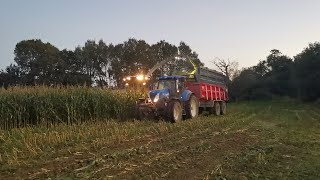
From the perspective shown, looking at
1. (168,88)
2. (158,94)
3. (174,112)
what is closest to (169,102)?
(174,112)

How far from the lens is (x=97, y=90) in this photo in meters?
18.6

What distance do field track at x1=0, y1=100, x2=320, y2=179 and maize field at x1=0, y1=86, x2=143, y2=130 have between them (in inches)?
60.3

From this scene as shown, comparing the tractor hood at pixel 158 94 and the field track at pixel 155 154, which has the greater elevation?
the tractor hood at pixel 158 94

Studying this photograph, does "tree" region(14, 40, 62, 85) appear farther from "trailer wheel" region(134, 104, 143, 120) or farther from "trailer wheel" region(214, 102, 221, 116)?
"trailer wheel" region(134, 104, 143, 120)

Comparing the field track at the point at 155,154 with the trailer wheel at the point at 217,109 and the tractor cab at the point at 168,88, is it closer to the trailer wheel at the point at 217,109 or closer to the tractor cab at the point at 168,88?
the tractor cab at the point at 168,88

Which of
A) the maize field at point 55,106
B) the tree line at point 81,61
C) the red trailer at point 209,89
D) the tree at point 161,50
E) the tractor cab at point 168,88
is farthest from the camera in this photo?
the tree at point 161,50

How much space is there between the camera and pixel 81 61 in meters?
63.2

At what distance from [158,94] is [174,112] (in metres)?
1.20

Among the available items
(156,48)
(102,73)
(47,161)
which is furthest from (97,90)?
(156,48)

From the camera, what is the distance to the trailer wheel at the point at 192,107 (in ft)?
65.4

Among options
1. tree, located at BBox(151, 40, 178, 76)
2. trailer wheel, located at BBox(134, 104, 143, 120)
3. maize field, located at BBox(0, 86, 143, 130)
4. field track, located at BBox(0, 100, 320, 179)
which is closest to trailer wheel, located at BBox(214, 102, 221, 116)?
trailer wheel, located at BBox(134, 104, 143, 120)

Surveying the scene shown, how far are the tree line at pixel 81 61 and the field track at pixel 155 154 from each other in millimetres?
29377

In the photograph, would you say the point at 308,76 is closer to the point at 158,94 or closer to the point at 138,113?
the point at 158,94

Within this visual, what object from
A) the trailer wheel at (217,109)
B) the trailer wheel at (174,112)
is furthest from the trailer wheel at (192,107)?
the trailer wheel at (217,109)
